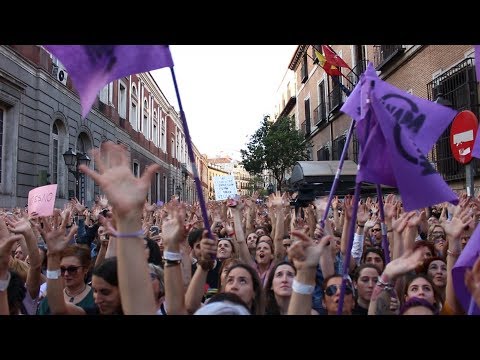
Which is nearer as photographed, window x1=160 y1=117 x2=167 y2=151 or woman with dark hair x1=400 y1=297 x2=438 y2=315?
woman with dark hair x1=400 y1=297 x2=438 y2=315

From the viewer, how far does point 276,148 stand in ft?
92.5

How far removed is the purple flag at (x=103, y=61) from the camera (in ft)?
8.41

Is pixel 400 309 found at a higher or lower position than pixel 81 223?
lower

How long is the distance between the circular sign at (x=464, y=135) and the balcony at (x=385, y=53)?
25.6ft

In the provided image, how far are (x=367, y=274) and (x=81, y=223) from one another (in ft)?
17.8

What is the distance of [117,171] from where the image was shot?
2.09m

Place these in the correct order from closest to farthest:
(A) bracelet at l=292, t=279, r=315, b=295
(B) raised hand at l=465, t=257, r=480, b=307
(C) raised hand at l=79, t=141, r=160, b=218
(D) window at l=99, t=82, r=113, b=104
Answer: (B) raised hand at l=465, t=257, r=480, b=307 < (C) raised hand at l=79, t=141, r=160, b=218 < (A) bracelet at l=292, t=279, r=315, b=295 < (D) window at l=99, t=82, r=113, b=104

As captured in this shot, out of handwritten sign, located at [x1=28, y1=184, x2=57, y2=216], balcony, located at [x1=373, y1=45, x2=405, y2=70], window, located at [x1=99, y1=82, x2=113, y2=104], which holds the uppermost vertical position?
window, located at [x1=99, y1=82, x2=113, y2=104]

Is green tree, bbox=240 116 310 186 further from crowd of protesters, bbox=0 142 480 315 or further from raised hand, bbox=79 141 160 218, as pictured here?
raised hand, bbox=79 141 160 218

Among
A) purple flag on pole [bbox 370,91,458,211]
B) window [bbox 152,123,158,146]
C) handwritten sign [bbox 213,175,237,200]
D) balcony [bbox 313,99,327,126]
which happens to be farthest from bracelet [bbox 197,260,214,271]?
window [bbox 152,123,158,146]

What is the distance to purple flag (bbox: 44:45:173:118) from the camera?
8.41ft

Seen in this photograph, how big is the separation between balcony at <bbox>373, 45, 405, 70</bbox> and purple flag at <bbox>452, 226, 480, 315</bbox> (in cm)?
1196
